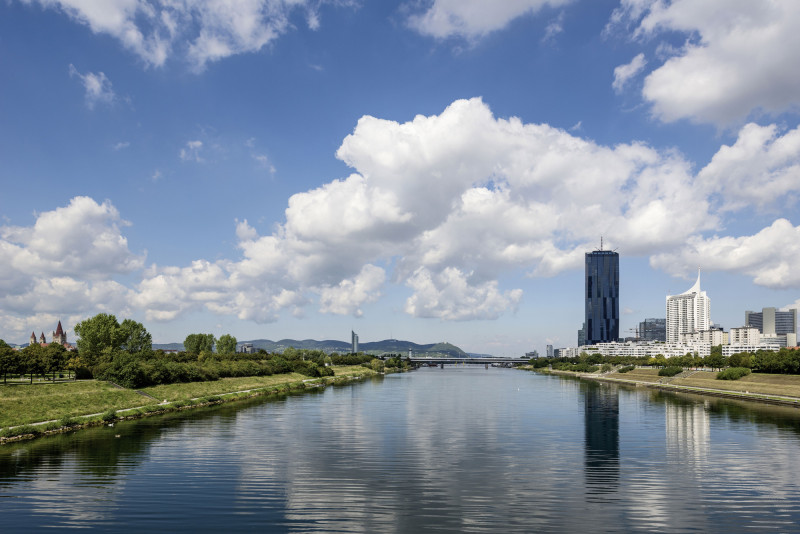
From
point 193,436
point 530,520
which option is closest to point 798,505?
point 530,520

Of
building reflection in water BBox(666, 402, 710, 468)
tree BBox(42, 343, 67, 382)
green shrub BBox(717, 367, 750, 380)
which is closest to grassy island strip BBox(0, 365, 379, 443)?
tree BBox(42, 343, 67, 382)

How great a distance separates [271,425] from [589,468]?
139 feet

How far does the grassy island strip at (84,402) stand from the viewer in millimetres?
62938

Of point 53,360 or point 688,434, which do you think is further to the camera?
point 53,360

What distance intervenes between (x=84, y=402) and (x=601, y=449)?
69416 millimetres

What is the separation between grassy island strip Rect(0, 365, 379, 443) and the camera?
6294 cm

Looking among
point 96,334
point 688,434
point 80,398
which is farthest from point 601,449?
point 96,334

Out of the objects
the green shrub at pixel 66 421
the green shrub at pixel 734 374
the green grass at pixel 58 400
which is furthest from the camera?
the green shrub at pixel 734 374

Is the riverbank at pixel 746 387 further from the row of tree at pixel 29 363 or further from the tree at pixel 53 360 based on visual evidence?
the tree at pixel 53 360

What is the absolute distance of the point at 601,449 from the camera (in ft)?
188

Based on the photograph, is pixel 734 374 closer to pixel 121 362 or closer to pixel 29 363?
pixel 121 362

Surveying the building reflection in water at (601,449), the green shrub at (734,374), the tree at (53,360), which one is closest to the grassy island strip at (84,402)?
the tree at (53,360)

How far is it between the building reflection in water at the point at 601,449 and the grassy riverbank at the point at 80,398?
61.4m

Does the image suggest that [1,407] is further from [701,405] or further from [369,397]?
[701,405]
